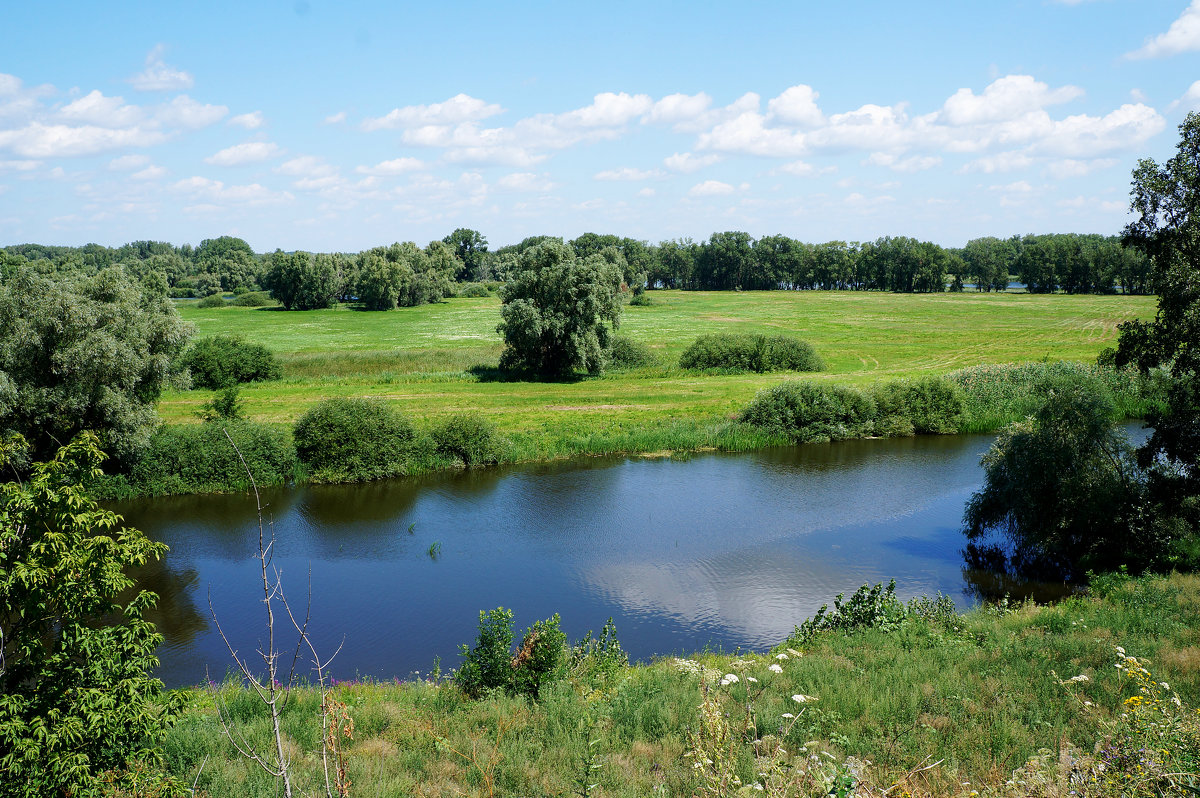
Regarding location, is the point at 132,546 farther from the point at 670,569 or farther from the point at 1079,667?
the point at 670,569

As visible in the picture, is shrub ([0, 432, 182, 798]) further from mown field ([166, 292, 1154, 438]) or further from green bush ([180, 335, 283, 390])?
green bush ([180, 335, 283, 390])

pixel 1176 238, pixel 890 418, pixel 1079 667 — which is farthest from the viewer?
pixel 890 418

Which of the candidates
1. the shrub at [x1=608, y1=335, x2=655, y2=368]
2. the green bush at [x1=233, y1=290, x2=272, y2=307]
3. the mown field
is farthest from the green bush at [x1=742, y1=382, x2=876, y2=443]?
the green bush at [x1=233, y1=290, x2=272, y2=307]

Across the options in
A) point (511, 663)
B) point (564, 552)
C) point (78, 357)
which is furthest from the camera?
point (78, 357)

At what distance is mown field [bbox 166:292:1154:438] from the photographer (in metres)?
44.1

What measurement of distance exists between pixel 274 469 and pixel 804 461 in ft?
78.1

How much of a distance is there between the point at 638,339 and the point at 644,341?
221 cm

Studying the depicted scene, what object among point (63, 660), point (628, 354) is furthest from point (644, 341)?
point (63, 660)

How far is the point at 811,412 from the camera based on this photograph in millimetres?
40344

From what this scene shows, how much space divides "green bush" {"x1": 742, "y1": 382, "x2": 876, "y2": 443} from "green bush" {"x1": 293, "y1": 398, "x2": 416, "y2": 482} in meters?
18.1

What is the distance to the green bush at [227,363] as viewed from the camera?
50000 millimetres

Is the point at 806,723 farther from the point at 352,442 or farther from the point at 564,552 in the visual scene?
the point at 352,442

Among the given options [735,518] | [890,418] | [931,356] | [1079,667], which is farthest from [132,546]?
[931,356]

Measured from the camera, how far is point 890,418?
41.8m
